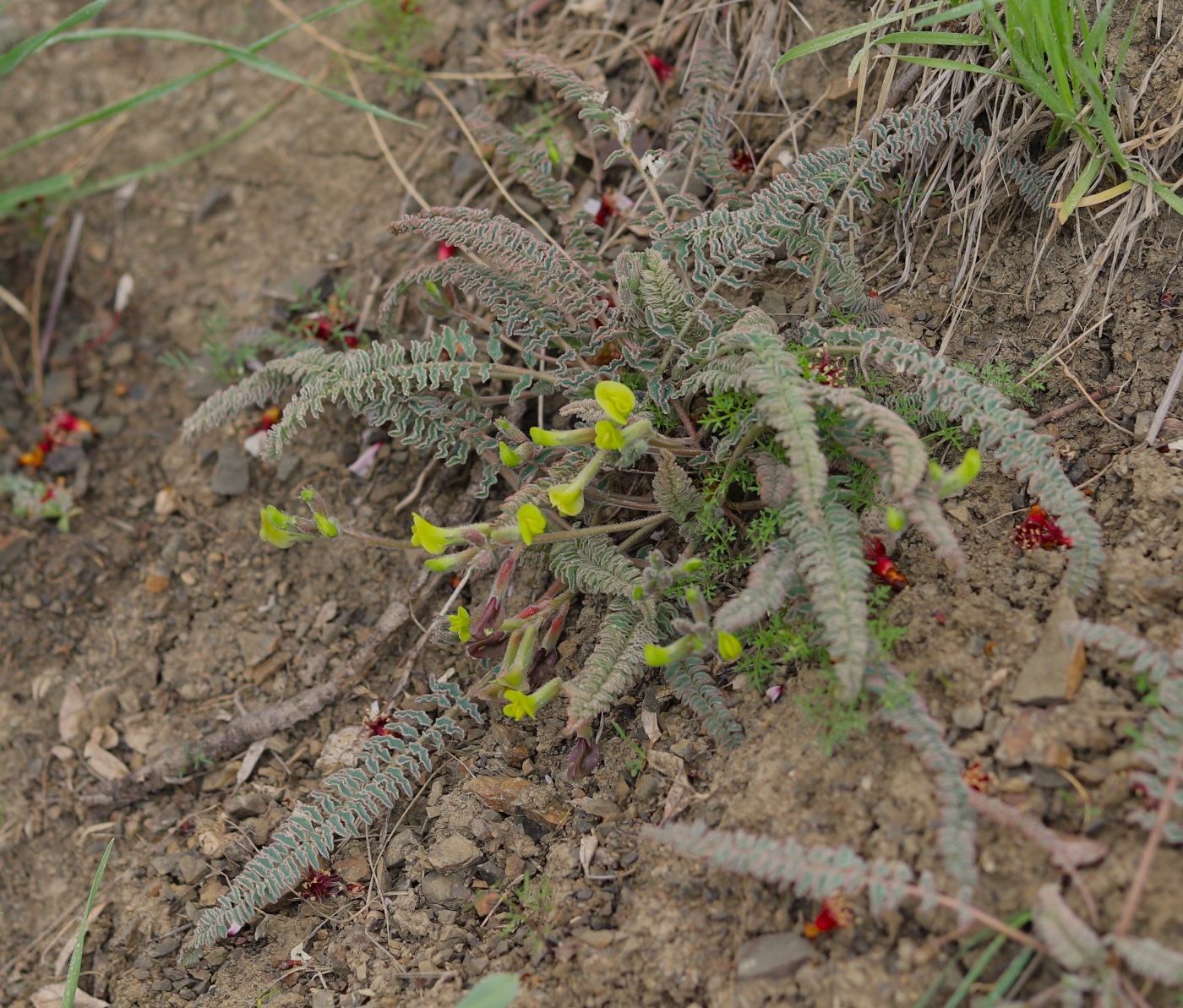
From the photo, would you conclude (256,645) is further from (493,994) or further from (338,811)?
(493,994)

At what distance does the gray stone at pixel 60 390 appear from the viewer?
3.82 m

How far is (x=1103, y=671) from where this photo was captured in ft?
6.62

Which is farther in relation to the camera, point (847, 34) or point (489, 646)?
point (847, 34)

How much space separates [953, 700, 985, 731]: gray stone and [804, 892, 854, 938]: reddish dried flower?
17.3 inches

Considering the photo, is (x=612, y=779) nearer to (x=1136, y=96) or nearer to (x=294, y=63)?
(x=1136, y=96)

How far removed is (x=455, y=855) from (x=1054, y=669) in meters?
1.43

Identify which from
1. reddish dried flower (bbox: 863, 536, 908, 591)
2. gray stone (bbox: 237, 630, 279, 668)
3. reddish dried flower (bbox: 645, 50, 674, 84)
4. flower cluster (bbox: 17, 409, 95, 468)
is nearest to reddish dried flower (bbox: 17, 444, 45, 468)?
flower cluster (bbox: 17, 409, 95, 468)

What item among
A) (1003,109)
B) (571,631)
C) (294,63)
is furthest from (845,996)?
(294,63)

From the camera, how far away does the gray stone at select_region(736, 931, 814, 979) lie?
1.92m

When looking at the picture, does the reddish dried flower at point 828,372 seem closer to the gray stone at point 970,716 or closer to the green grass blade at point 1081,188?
the green grass blade at point 1081,188

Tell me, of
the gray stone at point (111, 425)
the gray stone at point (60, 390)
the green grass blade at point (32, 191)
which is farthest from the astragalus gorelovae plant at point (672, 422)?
the green grass blade at point (32, 191)

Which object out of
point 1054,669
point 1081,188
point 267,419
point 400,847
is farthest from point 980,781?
point 267,419

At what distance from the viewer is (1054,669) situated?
203 centimetres

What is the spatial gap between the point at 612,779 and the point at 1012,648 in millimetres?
985
